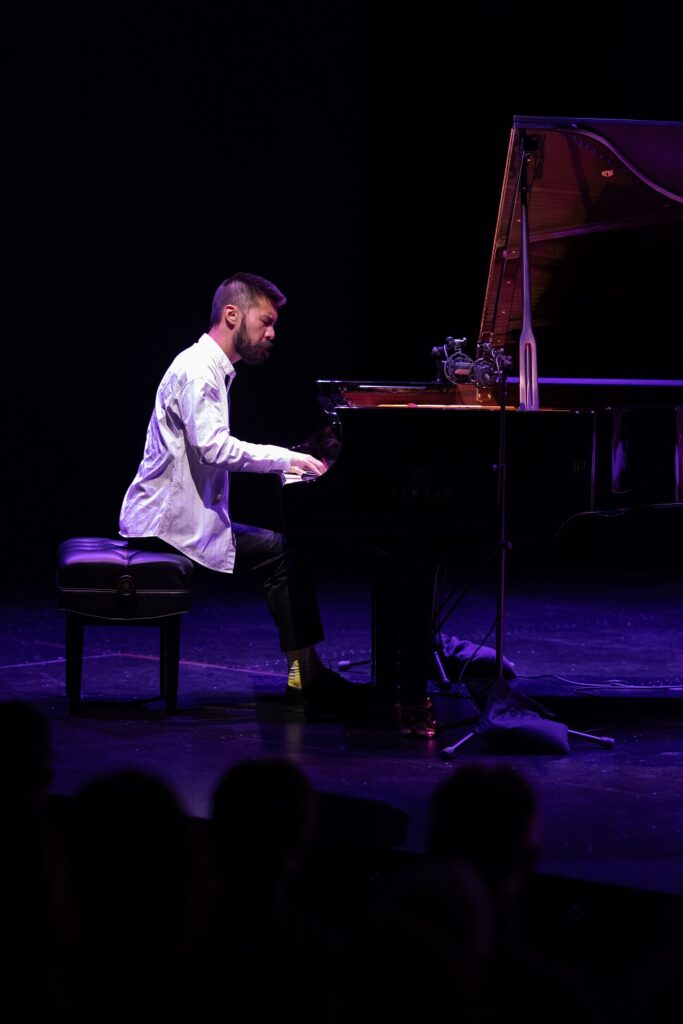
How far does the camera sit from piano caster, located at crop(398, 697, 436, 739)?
14.1 feet

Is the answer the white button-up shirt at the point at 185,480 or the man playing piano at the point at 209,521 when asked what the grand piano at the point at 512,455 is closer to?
the man playing piano at the point at 209,521

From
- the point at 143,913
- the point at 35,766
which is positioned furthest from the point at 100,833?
the point at 35,766

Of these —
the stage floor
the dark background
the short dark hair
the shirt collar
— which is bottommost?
the stage floor

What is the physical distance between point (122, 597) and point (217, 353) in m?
0.91

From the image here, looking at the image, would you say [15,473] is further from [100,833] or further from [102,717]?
[100,833]

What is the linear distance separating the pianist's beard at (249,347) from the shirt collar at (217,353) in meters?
0.06

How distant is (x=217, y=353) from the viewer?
15.8ft

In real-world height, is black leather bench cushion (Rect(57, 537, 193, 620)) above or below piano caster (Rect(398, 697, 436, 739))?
above

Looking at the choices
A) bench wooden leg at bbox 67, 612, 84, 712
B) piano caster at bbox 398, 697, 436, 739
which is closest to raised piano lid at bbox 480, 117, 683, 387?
piano caster at bbox 398, 697, 436, 739

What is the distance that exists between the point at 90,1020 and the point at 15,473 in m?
7.04

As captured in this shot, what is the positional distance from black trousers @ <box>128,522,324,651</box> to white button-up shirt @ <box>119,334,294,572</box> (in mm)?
57

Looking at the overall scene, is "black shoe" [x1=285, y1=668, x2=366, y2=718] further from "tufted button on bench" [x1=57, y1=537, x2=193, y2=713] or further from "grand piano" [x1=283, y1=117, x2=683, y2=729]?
"tufted button on bench" [x1=57, y1=537, x2=193, y2=713]

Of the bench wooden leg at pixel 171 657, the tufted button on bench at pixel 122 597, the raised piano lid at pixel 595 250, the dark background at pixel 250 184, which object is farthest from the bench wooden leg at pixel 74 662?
the dark background at pixel 250 184

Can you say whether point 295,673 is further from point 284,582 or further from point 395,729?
point 395,729
